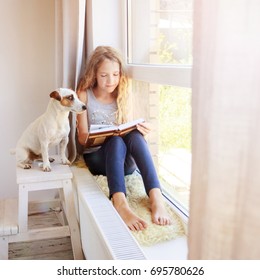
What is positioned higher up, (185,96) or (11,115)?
(185,96)

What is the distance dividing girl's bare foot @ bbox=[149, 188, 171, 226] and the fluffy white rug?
0.02 m

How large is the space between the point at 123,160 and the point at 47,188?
0.36 meters

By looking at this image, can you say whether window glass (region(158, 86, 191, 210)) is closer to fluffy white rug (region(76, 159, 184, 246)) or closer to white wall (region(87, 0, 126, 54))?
fluffy white rug (region(76, 159, 184, 246))

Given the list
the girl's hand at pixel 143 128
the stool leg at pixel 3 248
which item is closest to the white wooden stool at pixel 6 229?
the stool leg at pixel 3 248

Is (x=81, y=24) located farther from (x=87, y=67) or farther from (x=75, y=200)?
(x=75, y=200)

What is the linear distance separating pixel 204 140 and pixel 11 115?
1801mm

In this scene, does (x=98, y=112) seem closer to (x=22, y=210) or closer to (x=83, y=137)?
(x=83, y=137)

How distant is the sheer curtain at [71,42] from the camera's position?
1661mm

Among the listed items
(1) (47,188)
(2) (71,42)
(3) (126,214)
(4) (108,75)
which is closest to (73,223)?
(1) (47,188)

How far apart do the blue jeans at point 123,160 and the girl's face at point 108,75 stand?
0.88 feet

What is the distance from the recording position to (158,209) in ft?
4.14

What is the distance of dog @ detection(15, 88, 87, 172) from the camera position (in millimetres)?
1437
